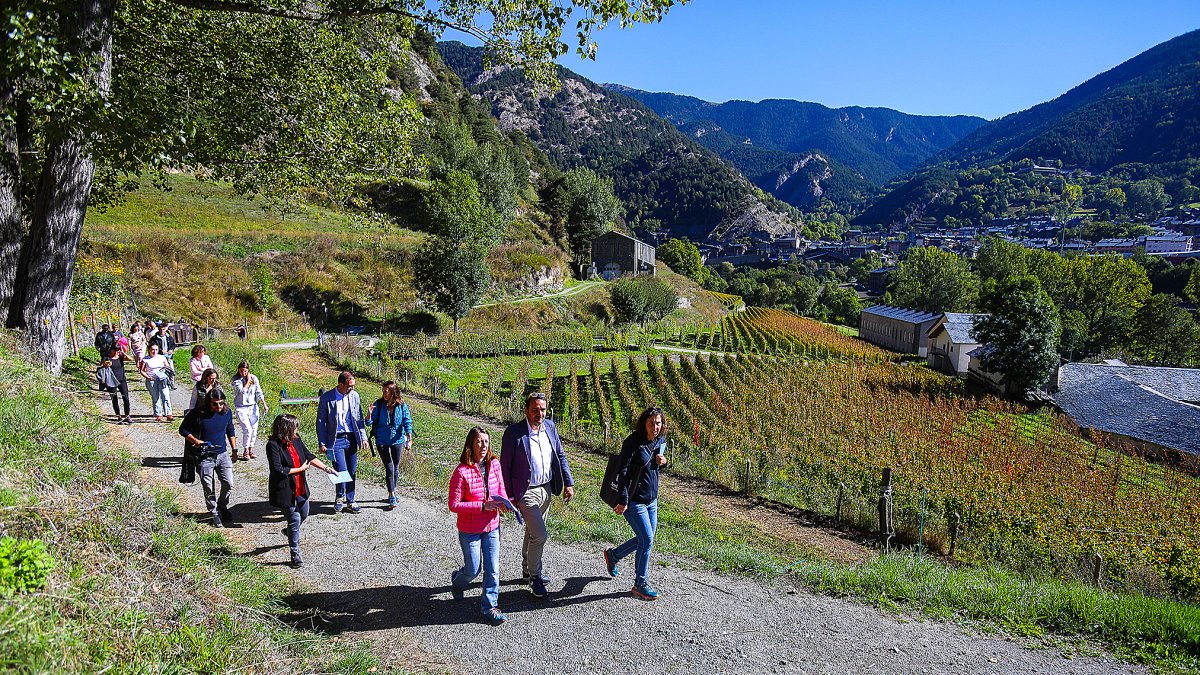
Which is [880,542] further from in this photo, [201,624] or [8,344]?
[8,344]

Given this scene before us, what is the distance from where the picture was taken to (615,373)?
32125 millimetres

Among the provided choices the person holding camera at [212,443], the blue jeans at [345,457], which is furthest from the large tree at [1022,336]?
the person holding camera at [212,443]

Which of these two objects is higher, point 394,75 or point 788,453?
point 394,75

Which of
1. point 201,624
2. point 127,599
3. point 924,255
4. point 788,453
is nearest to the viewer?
point 127,599

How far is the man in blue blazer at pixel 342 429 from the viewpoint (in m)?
7.36

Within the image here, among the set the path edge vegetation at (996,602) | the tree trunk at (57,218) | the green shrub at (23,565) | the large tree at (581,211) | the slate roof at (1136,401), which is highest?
the large tree at (581,211)

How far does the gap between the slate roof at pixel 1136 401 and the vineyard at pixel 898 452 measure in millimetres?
2252

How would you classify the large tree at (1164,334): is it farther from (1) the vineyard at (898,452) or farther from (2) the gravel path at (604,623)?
(2) the gravel path at (604,623)

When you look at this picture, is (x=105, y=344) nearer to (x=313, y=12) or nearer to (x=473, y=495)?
(x=313, y=12)

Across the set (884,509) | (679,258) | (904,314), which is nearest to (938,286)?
(904,314)

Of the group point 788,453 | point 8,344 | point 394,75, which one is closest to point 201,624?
point 8,344

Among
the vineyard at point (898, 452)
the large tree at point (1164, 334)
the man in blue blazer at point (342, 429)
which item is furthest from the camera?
the large tree at point (1164, 334)

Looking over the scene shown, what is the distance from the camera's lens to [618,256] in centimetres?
7138

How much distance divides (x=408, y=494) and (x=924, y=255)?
106 m
